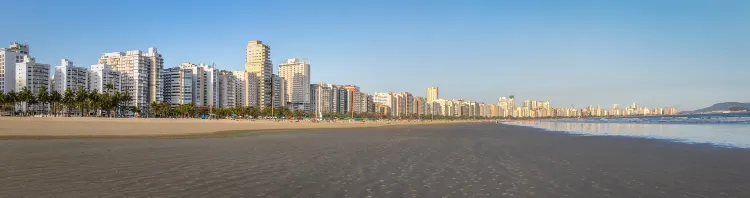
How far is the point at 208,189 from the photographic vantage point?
28.5 ft

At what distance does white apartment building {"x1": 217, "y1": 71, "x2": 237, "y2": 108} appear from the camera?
18612 centimetres

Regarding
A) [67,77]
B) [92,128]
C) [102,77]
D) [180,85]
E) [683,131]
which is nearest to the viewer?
[92,128]

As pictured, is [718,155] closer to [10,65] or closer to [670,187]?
[670,187]

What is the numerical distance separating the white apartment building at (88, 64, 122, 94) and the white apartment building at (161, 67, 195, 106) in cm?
1678

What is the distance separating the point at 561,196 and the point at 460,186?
6.64 feet

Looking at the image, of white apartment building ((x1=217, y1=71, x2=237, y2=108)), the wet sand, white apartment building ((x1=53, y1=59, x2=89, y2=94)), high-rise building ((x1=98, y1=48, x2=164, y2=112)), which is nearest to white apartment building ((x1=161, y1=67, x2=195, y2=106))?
high-rise building ((x1=98, y1=48, x2=164, y2=112))

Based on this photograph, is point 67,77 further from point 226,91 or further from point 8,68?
point 226,91

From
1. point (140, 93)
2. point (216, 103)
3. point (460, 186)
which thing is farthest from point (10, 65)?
point (460, 186)

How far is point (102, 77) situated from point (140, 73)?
11947 mm

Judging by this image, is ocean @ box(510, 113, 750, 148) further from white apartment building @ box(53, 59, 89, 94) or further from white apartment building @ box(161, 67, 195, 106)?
white apartment building @ box(53, 59, 89, 94)

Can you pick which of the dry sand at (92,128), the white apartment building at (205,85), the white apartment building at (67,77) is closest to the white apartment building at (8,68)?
the white apartment building at (67,77)

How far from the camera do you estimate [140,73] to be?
16025cm

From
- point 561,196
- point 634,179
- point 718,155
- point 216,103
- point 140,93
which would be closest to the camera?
point 561,196

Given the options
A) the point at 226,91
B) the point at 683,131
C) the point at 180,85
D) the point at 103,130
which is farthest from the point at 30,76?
the point at 683,131
